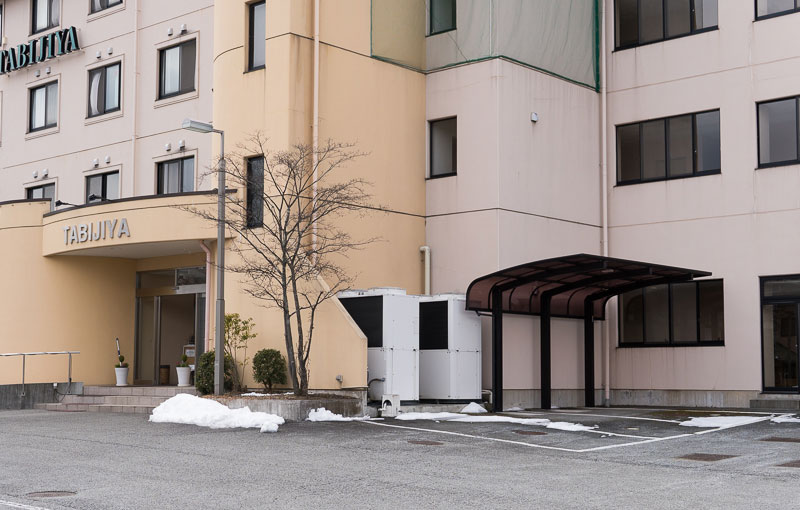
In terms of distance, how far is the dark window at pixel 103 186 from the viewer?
29.8 meters

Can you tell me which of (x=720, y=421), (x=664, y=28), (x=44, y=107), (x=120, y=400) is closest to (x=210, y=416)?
(x=120, y=400)

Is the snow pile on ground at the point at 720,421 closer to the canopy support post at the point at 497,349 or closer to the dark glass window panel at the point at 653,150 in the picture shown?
the canopy support post at the point at 497,349

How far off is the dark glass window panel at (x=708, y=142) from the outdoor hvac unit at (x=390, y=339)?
27.4 feet

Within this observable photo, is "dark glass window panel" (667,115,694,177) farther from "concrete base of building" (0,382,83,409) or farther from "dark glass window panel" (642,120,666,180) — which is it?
"concrete base of building" (0,382,83,409)

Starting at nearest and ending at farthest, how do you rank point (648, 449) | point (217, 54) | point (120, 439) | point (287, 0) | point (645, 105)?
point (648, 449) → point (120, 439) → point (287, 0) → point (217, 54) → point (645, 105)

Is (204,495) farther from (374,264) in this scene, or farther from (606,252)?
(606,252)

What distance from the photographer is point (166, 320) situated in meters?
28.4

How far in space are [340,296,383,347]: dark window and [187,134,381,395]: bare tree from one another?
56 centimetres

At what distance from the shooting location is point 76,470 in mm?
12820

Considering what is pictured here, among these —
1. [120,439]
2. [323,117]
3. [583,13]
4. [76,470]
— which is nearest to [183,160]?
[323,117]

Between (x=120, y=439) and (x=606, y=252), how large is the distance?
1412 centimetres

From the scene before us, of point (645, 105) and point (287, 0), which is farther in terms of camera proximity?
point (645, 105)

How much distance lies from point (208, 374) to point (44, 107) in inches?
578

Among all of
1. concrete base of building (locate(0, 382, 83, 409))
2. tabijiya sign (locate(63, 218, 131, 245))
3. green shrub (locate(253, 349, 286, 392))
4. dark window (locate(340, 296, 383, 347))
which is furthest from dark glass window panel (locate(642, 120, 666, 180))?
concrete base of building (locate(0, 382, 83, 409))
